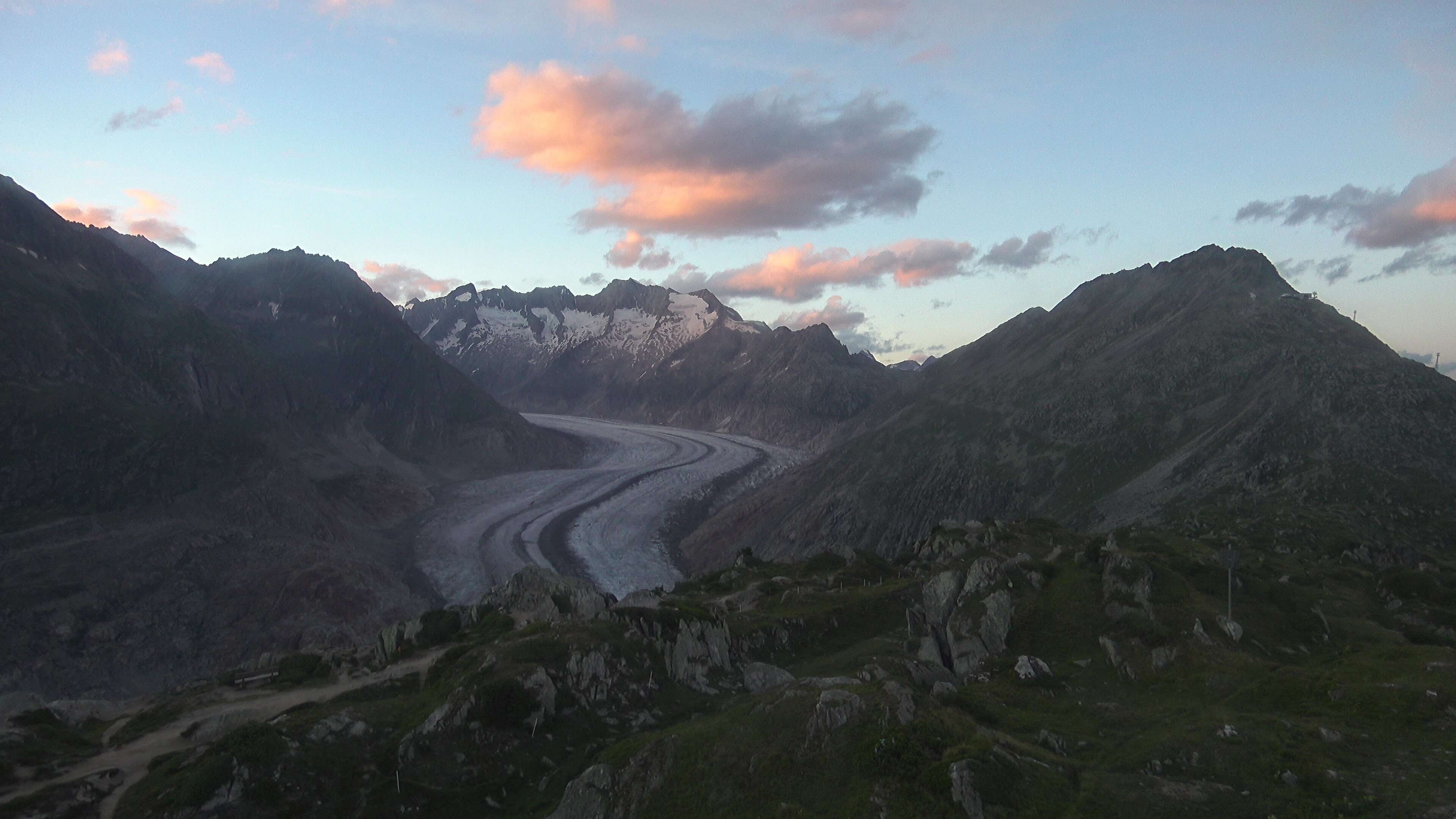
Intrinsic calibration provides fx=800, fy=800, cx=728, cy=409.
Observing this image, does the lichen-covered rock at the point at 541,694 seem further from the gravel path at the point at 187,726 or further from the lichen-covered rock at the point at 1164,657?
the lichen-covered rock at the point at 1164,657

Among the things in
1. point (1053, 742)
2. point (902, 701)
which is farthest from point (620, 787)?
point (1053, 742)

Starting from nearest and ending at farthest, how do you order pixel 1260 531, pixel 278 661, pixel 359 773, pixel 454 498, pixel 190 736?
pixel 359 773, pixel 190 736, pixel 278 661, pixel 1260 531, pixel 454 498

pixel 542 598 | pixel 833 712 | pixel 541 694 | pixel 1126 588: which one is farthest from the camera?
pixel 542 598

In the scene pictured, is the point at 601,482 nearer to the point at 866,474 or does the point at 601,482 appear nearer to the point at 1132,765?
the point at 866,474

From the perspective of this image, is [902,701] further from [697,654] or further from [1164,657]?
[697,654]

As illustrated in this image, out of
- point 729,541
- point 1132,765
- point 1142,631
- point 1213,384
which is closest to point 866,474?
point 729,541

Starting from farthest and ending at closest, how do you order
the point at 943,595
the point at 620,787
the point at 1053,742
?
the point at 943,595
the point at 1053,742
the point at 620,787
